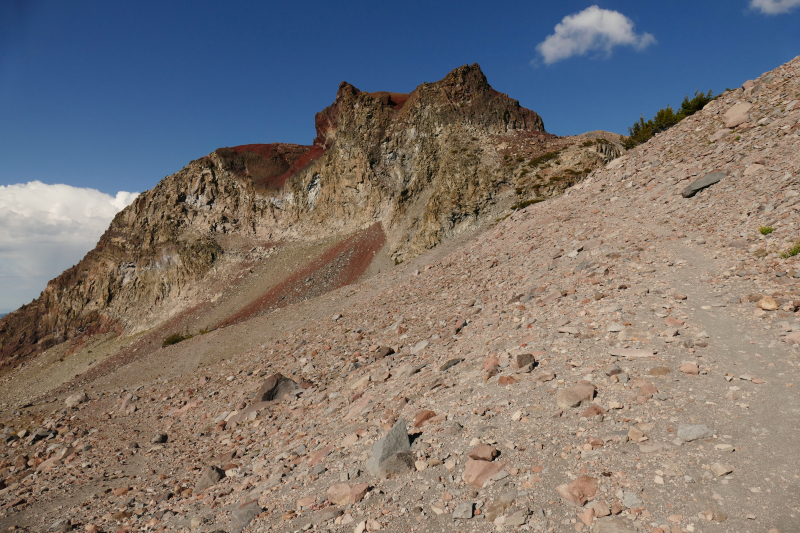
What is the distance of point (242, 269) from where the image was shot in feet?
198

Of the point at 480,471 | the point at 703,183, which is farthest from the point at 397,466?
the point at 703,183

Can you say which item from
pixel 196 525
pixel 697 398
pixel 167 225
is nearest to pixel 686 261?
pixel 697 398

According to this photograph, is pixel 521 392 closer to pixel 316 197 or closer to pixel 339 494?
pixel 339 494

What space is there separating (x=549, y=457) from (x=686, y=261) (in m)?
8.98

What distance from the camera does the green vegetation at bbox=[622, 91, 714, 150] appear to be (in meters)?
31.1

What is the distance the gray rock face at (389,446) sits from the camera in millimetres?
6930

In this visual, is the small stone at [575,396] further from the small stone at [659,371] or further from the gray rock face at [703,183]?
the gray rock face at [703,183]

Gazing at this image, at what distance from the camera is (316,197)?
65625 mm

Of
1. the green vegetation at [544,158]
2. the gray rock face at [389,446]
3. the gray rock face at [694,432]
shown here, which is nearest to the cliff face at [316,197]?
the green vegetation at [544,158]

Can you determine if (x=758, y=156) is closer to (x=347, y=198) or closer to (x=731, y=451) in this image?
(x=731, y=451)

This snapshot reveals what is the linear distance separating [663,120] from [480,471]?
127 feet

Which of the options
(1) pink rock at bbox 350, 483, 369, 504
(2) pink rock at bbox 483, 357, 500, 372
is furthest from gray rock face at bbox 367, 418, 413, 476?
(2) pink rock at bbox 483, 357, 500, 372

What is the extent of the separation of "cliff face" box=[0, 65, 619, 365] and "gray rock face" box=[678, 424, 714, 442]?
36.7 m

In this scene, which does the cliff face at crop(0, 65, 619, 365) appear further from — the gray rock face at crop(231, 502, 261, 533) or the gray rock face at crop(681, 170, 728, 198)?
the gray rock face at crop(231, 502, 261, 533)
